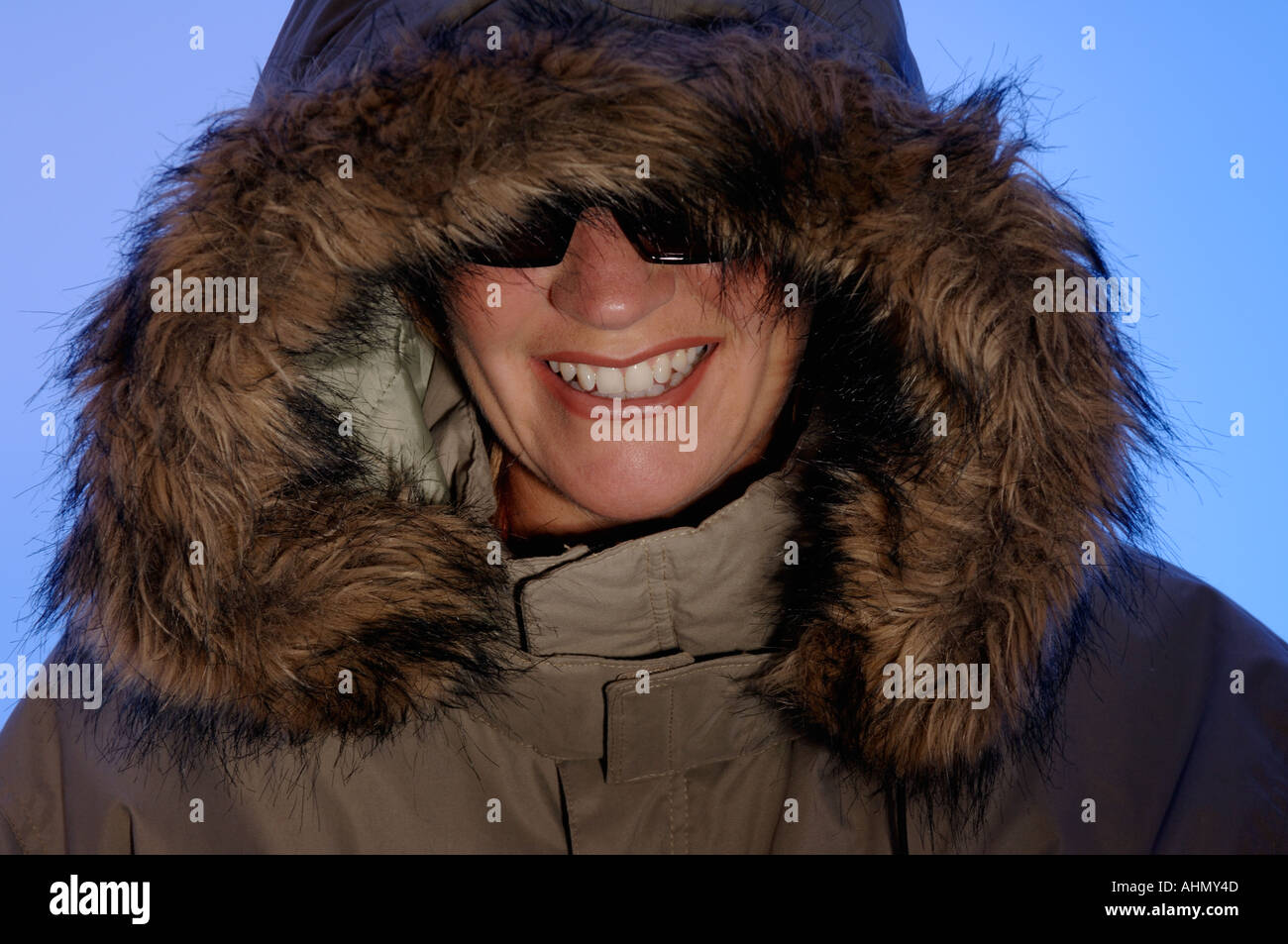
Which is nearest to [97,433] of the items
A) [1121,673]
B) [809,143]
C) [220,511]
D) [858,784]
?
[220,511]

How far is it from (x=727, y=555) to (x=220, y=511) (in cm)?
49

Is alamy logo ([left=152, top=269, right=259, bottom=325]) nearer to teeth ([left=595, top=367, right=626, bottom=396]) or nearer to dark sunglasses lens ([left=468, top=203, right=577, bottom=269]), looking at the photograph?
dark sunglasses lens ([left=468, top=203, right=577, bottom=269])

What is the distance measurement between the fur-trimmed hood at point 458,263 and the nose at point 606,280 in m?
0.14

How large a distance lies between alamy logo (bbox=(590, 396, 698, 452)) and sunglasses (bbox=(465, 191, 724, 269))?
19 centimetres

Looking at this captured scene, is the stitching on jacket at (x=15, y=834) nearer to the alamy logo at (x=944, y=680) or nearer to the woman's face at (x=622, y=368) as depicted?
the woman's face at (x=622, y=368)

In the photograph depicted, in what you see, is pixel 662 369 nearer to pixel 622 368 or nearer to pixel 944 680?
pixel 622 368

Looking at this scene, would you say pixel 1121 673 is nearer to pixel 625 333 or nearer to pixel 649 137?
pixel 625 333

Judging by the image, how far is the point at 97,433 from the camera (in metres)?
0.88

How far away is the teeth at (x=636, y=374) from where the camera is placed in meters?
1.10
